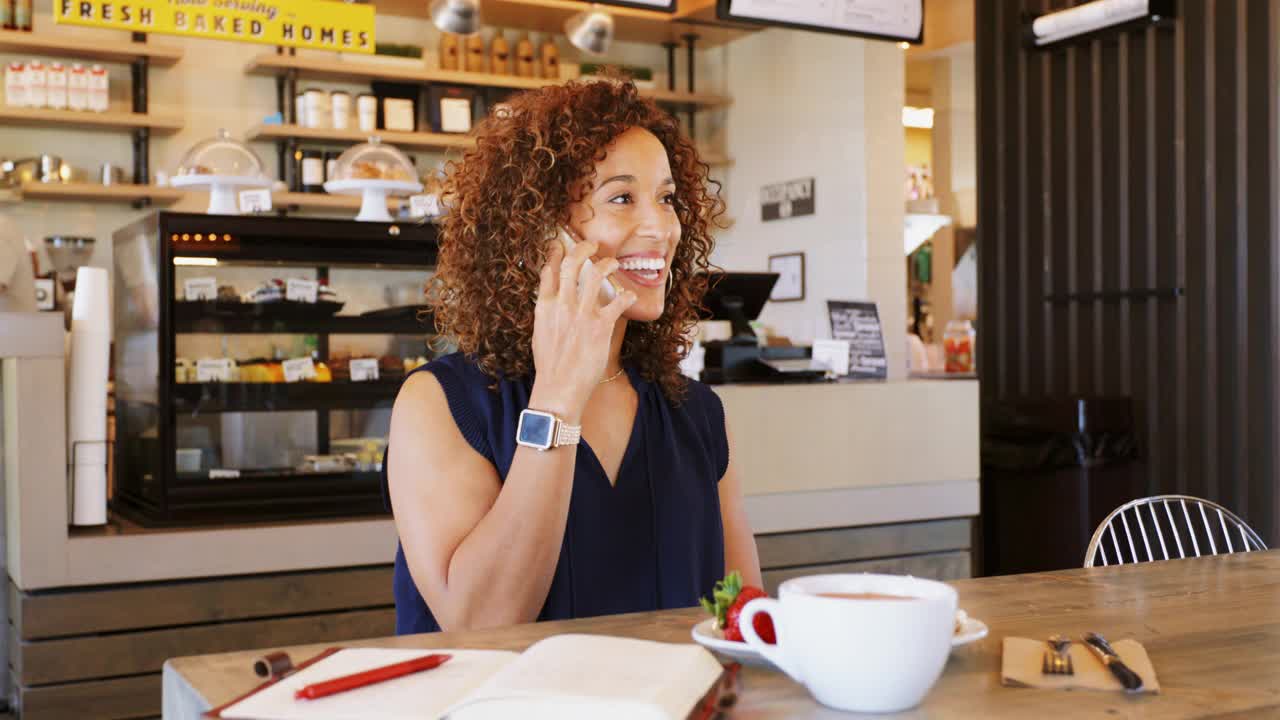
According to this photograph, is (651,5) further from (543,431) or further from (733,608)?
(733,608)

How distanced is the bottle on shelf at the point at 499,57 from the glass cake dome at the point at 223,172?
3435mm

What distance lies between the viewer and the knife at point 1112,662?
38.9 inches

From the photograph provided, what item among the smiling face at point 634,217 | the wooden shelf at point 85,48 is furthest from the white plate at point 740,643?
the wooden shelf at point 85,48

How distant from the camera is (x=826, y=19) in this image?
A: 165 inches

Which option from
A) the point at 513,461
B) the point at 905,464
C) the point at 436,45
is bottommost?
the point at 905,464

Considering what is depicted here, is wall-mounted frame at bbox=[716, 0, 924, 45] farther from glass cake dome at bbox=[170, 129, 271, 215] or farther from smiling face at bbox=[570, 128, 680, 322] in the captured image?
smiling face at bbox=[570, 128, 680, 322]

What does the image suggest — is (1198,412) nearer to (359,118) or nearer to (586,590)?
(586,590)

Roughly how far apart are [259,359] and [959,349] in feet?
17.5

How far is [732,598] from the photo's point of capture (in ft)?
3.67

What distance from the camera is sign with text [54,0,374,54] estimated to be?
482 cm

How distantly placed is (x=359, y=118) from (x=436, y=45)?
0.68m

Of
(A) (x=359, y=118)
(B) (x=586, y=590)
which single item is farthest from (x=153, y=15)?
(B) (x=586, y=590)

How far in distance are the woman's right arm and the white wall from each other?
5237 millimetres

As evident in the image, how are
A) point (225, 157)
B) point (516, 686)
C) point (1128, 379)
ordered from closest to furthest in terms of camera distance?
1. point (516, 686)
2. point (225, 157)
3. point (1128, 379)
